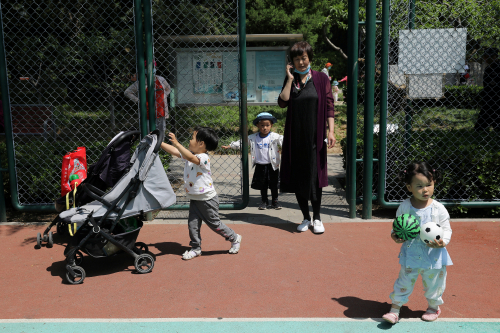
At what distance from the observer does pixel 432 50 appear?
5.39 meters

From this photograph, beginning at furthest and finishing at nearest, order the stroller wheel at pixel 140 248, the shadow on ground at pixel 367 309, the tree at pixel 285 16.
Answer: the tree at pixel 285 16, the stroller wheel at pixel 140 248, the shadow on ground at pixel 367 309

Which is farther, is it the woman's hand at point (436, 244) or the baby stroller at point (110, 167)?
the baby stroller at point (110, 167)

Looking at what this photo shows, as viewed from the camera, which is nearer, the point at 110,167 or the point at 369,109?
the point at 110,167

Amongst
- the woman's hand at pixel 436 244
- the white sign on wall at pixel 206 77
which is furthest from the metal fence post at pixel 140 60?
the woman's hand at pixel 436 244

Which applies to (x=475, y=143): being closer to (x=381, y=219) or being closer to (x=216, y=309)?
(x=381, y=219)

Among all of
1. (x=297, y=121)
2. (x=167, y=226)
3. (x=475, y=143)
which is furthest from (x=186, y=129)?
(x=475, y=143)

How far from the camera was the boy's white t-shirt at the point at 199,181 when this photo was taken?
440 centimetres

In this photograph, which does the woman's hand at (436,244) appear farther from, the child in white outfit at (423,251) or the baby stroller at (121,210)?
the baby stroller at (121,210)

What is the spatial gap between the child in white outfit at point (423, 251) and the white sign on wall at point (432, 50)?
266 centimetres

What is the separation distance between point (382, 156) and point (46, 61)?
251 inches

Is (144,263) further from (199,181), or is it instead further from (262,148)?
(262,148)

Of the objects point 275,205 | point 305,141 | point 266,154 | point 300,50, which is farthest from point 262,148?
point 300,50

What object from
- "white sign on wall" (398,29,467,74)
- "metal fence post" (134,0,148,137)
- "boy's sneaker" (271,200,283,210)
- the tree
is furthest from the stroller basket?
the tree

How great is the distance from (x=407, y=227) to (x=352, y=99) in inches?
104
